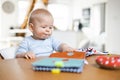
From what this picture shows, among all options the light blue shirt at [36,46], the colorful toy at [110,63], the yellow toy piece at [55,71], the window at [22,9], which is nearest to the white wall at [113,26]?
the window at [22,9]

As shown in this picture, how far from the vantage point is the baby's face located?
3.93ft

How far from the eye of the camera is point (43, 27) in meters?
1.21

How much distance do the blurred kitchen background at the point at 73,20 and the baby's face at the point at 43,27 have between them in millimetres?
3814

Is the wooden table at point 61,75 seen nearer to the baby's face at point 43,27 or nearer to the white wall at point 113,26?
the baby's face at point 43,27

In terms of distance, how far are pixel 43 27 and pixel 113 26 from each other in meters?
4.09

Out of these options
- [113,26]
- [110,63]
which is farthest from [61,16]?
[110,63]

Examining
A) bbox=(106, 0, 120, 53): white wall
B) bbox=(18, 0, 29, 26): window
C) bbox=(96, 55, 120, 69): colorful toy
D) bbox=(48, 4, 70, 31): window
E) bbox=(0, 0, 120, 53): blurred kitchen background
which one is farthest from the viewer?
bbox=(48, 4, 70, 31): window

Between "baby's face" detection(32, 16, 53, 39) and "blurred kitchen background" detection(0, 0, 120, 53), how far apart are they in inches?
150

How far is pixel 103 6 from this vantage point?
659 cm

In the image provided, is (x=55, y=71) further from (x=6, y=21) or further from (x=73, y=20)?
(x=73, y=20)

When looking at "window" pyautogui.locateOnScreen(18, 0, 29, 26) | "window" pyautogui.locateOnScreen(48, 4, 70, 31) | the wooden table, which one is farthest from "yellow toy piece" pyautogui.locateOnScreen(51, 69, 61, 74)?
"window" pyautogui.locateOnScreen(48, 4, 70, 31)

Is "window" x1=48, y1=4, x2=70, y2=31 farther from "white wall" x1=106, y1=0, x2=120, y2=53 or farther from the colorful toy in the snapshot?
the colorful toy

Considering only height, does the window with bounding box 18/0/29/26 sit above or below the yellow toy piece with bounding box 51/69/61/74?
above

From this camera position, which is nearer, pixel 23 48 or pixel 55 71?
pixel 55 71
